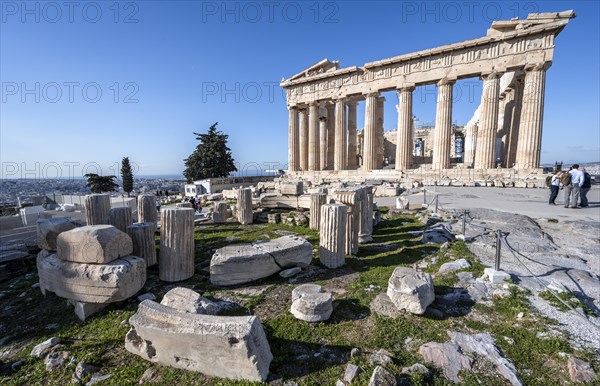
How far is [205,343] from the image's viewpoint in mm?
3031

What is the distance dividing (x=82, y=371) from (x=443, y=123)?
24315 mm

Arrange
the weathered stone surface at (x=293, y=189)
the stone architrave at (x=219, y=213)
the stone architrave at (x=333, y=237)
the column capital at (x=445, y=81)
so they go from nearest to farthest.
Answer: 1. the stone architrave at (x=333, y=237)
2. the stone architrave at (x=219, y=213)
3. the weathered stone surface at (x=293, y=189)
4. the column capital at (x=445, y=81)

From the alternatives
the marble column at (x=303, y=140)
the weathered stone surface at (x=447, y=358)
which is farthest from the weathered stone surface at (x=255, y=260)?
the marble column at (x=303, y=140)

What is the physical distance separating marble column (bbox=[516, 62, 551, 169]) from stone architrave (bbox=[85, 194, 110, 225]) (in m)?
24.7

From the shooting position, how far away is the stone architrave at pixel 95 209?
299 inches

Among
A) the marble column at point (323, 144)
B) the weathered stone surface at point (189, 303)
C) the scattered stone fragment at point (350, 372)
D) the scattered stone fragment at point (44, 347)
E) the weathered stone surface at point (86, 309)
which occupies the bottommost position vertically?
the scattered stone fragment at point (44, 347)

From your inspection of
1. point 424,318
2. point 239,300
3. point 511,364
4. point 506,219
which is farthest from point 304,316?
point 506,219

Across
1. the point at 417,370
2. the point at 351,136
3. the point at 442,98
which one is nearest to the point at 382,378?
the point at 417,370

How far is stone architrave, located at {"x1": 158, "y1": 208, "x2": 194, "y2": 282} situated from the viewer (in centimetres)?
557

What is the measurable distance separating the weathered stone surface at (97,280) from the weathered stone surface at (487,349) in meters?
5.00

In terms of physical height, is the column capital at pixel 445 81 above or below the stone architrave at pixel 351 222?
above

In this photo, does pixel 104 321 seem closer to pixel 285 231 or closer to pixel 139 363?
pixel 139 363

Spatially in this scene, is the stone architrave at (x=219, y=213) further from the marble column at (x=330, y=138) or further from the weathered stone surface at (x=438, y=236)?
the marble column at (x=330, y=138)

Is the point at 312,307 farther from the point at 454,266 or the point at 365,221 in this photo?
the point at 365,221
